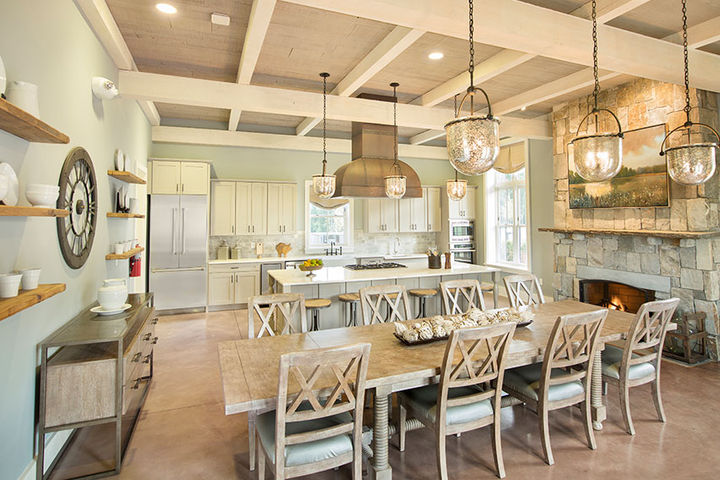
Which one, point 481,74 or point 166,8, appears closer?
point 166,8


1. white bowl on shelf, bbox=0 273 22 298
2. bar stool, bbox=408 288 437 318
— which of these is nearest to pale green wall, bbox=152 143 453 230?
bar stool, bbox=408 288 437 318

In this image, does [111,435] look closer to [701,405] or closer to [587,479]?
[587,479]

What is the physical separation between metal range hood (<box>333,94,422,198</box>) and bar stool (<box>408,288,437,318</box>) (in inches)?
50.9

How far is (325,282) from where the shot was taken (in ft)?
14.7

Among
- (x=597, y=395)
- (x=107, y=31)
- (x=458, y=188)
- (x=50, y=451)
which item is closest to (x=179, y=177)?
(x=107, y=31)

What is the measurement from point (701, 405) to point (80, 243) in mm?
4982

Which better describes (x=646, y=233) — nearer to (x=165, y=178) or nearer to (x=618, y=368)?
(x=618, y=368)

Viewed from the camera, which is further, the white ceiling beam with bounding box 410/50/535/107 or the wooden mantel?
the wooden mantel

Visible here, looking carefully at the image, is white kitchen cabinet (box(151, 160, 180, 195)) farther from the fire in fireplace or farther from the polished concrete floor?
the fire in fireplace

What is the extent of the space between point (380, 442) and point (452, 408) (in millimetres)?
449

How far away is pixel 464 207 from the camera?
8211 millimetres

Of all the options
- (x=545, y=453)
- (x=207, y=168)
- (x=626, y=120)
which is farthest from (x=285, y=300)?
(x=626, y=120)

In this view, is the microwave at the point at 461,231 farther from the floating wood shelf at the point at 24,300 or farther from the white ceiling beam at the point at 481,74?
the floating wood shelf at the point at 24,300

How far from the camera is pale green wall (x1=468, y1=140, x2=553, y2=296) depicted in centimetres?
650
